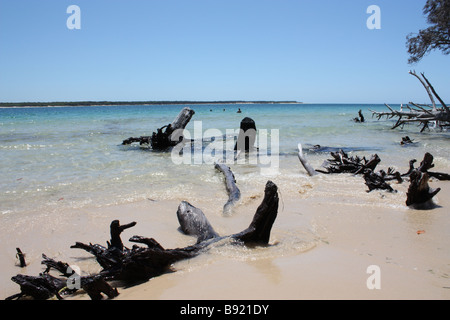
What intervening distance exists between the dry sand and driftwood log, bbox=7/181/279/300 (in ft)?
0.41

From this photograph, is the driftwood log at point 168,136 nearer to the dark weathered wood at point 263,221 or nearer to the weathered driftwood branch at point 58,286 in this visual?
the dark weathered wood at point 263,221

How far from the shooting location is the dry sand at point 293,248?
236cm

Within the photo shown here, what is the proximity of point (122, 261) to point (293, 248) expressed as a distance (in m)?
1.72

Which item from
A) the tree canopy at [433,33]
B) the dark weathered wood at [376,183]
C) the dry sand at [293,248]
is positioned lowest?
the dry sand at [293,248]

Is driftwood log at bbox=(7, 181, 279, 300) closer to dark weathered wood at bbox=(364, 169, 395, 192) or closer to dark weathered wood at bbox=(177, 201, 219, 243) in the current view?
dark weathered wood at bbox=(177, 201, 219, 243)

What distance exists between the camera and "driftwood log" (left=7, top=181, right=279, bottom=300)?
2.40m

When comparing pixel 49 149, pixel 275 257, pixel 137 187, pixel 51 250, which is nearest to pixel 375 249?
pixel 275 257

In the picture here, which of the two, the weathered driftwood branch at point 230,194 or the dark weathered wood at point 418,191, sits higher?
the dark weathered wood at point 418,191

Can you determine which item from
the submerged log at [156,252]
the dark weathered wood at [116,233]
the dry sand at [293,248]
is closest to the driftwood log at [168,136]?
the dry sand at [293,248]

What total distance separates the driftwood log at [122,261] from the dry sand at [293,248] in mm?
125

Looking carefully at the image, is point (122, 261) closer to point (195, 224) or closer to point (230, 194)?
point (195, 224)

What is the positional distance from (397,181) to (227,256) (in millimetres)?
4675

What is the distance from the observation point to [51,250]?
3480 mm
